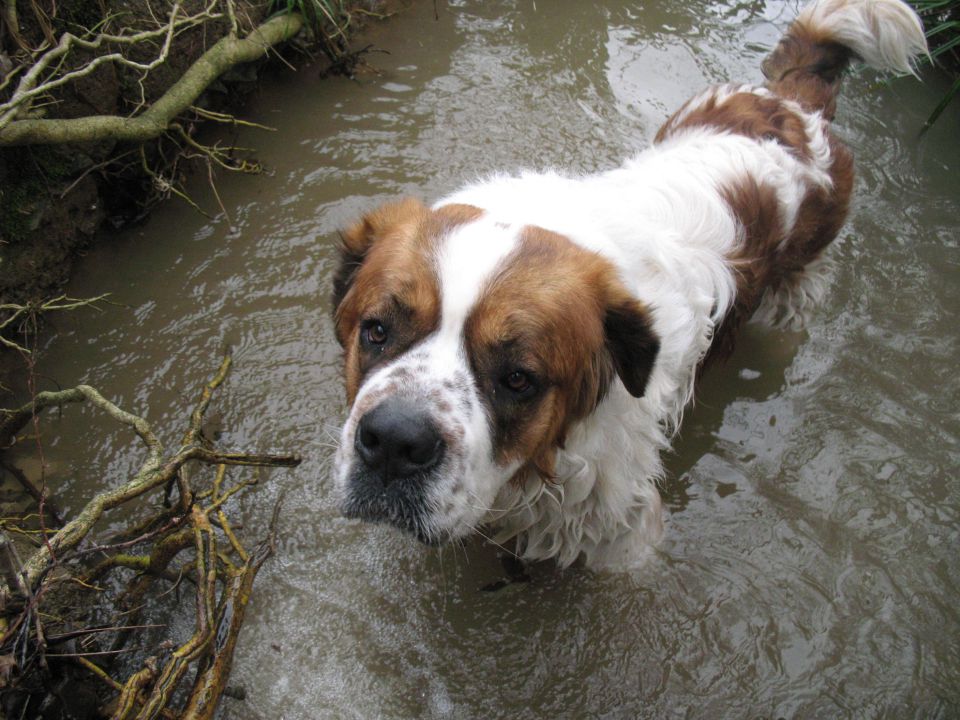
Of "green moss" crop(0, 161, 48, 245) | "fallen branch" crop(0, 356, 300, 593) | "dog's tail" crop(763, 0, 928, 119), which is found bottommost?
"fallen branch" crop(0, 356, 300, 593)

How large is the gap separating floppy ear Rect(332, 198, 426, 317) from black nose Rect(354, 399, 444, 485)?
91 cm

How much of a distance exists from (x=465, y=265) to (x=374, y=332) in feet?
1.39

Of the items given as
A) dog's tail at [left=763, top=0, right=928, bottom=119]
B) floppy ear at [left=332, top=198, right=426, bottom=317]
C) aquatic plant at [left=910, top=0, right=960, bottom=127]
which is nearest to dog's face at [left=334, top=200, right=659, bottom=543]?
floppy ear at [left=332, top=198, right=426, bottom=317]

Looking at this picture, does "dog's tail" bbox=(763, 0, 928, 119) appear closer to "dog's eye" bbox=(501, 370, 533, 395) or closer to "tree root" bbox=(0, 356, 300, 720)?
"dog's eye" bbox=(501, 370, 533, 395)

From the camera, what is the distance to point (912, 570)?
3.59 meters

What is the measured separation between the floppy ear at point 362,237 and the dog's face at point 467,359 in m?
0.15

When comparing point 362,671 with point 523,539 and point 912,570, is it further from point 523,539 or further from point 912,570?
point 912,570

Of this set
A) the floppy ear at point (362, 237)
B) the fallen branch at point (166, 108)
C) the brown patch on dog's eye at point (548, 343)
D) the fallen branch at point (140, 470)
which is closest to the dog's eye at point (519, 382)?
the brown patch on dog's eye at point (548, 343)

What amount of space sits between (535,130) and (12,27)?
3.53 meters

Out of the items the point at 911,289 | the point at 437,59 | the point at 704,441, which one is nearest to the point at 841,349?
the point at 911,289

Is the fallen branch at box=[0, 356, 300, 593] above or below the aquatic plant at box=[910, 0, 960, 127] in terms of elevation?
below

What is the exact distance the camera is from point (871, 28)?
4410 millimetres

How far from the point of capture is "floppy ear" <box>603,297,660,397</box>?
267cm

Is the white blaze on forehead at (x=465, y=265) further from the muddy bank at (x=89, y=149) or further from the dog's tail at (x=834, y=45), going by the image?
the dog's tail at (x=834, y=45)
